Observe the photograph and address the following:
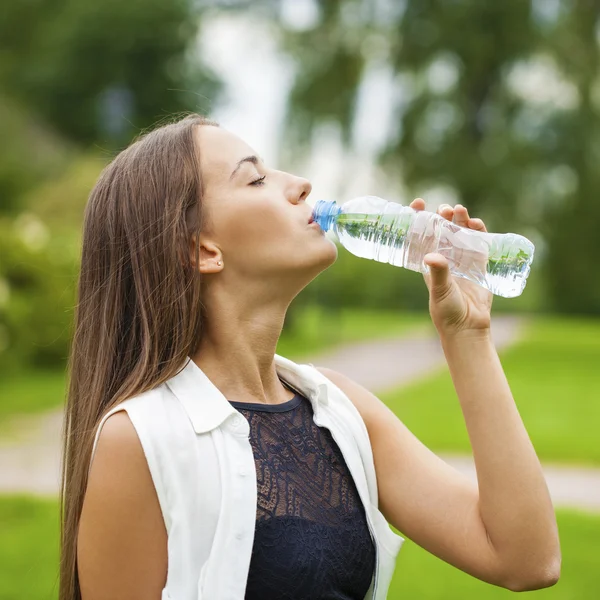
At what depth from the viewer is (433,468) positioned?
7.07 ft

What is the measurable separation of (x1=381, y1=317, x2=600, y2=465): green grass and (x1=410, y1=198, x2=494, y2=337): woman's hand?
660 cm

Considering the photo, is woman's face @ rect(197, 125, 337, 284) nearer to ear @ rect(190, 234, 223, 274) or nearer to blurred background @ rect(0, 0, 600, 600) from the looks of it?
ear @ rect(190, 234, 223, 274)

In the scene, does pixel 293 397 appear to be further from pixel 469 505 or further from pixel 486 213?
pixel 486 213

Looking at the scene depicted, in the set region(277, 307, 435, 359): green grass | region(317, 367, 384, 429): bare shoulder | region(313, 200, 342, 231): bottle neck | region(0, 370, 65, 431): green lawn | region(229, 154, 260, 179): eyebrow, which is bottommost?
region(277, 307, 435, 359): green grass

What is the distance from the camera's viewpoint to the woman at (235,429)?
179cm

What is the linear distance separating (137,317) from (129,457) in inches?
14.1

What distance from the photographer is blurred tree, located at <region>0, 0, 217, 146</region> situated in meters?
36.2

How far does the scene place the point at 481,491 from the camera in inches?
79.0

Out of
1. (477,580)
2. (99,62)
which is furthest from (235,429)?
(99,62)

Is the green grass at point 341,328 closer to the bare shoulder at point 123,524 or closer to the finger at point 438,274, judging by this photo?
the finger at point 438,274

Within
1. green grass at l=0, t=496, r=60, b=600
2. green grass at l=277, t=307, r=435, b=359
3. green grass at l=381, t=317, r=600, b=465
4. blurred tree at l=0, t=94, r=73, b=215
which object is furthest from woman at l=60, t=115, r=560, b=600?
blurred tree at l=0, t=94, r=73, b=215

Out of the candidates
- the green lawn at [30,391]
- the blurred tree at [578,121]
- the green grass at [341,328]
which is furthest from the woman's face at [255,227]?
the blurred tree at [578,121]

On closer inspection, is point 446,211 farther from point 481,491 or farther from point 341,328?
point 341,328

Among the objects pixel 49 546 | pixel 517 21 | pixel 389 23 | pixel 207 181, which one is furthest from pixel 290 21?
pixel 207 181
